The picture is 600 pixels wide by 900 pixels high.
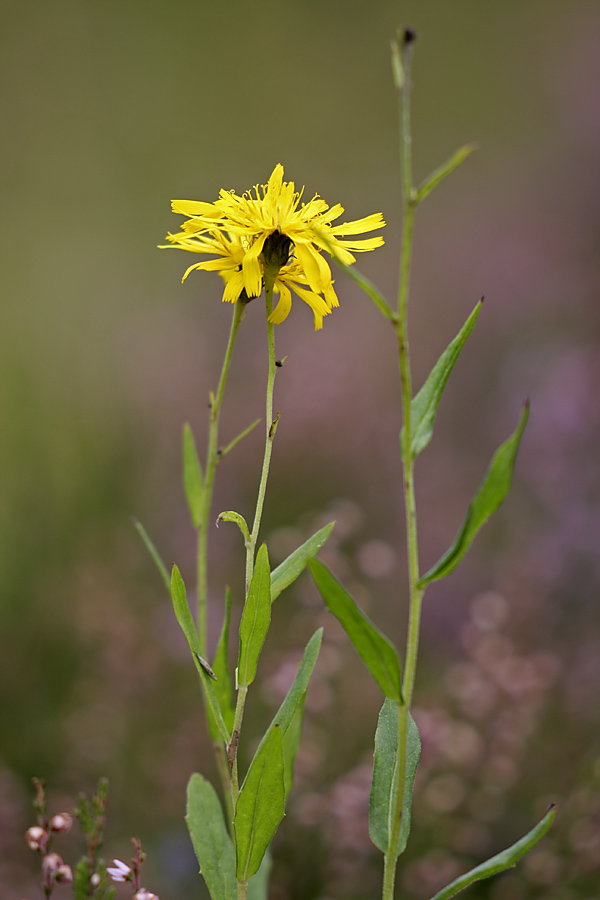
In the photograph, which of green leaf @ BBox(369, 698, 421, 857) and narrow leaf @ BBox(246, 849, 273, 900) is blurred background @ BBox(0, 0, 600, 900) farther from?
green leaf @ BBox(369, 698, 421, 857)

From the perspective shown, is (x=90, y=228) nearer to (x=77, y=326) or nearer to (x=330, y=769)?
(x=77, y=326)

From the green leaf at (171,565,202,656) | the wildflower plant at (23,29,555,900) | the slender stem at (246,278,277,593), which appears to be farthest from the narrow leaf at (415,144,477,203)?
the green leaf at (171,565,202,656)

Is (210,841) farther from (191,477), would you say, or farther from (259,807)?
(191,477)

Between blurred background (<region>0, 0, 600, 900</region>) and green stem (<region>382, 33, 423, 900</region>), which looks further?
blurred background (<region>0, 0, 600, 900</region>)

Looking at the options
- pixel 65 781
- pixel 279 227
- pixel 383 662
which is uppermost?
pixel 279 227

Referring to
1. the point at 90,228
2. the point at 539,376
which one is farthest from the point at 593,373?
the point at 90,228

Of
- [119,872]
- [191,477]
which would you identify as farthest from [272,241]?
[119,872]
